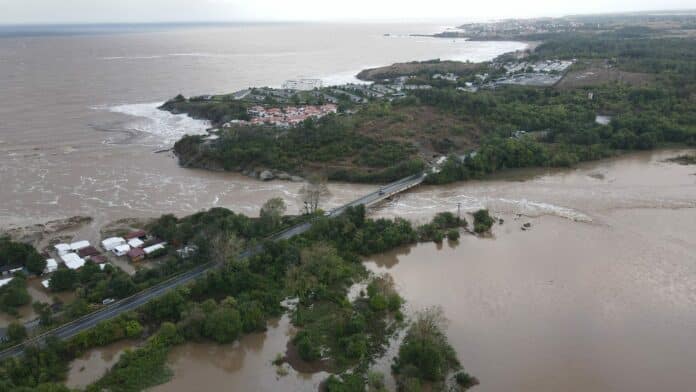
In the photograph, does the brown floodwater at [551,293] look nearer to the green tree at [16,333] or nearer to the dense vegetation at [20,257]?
the green tree at [16,333]

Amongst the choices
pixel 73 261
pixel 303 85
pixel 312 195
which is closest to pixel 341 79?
pixel 303 85

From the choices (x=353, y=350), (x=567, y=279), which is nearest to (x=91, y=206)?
(x=353, y=350)

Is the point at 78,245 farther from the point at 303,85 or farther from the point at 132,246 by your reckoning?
the point at 303,85

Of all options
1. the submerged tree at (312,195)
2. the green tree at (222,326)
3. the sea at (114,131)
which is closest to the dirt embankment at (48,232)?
the sea at (114,131)

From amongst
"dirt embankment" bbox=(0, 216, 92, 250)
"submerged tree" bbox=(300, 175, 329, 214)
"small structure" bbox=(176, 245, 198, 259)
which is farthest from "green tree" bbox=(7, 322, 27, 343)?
"submerged tree" bbox=(300, 175, 329, 214)

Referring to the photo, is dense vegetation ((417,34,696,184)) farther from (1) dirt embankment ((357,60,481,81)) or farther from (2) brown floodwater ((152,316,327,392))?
(1) dirt embankment ((357,60,481,81))
